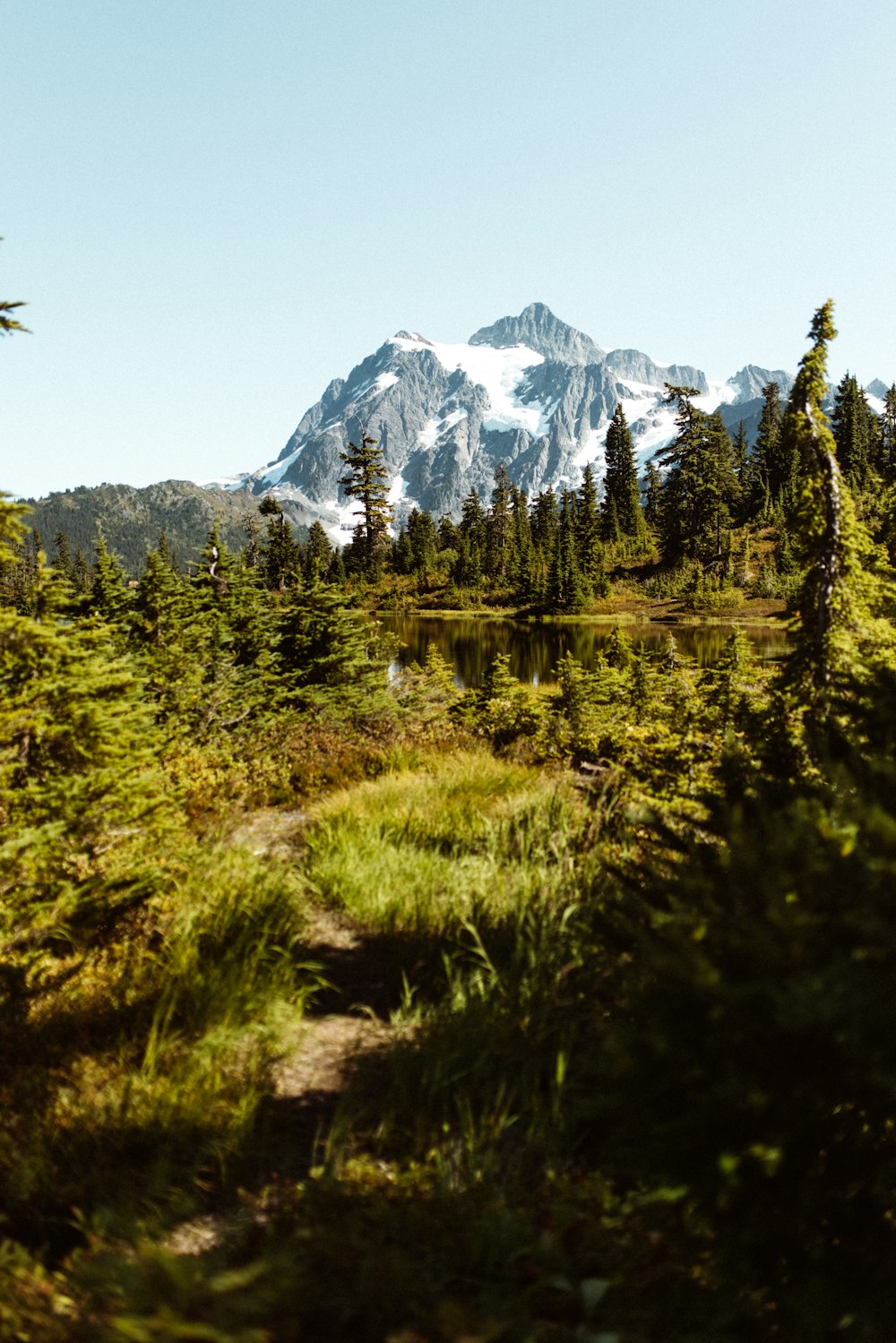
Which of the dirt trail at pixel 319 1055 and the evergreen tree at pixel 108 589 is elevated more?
the evergreen tree at pixel 108 589

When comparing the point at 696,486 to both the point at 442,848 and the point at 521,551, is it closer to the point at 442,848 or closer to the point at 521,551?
the point at 521,551

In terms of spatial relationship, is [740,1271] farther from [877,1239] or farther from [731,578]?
[731,578]

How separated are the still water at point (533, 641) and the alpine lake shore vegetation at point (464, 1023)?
79.5 feet

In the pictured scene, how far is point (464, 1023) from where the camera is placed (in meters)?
3.08

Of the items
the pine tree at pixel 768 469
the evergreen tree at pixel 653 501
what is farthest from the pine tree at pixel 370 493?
the pine tree at pixel 768 469

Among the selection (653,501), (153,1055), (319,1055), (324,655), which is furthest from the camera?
(653,501)

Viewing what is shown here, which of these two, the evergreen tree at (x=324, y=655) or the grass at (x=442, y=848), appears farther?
the evergreen tree at (x=324, y=655)

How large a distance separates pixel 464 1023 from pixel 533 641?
5126 cm

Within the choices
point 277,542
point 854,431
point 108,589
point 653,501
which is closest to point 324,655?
point 108,589

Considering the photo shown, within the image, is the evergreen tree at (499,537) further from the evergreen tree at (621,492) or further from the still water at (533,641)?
the still water at (533,641)

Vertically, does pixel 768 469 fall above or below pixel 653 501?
above

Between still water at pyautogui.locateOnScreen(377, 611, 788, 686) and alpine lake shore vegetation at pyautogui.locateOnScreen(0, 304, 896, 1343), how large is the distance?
79.5 ft

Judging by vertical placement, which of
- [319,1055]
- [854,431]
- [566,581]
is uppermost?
[854,431]

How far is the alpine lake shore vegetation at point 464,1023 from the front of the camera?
59.5 inches
